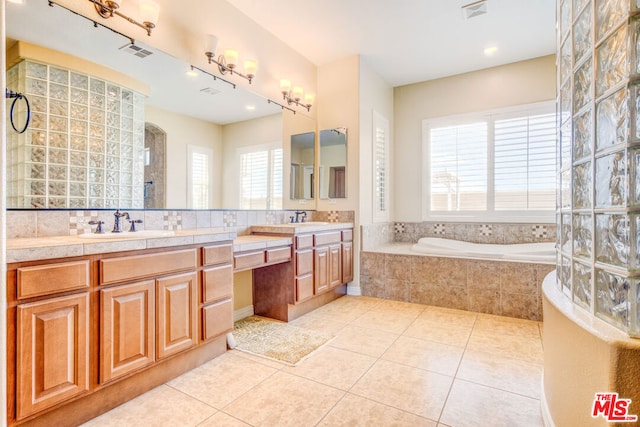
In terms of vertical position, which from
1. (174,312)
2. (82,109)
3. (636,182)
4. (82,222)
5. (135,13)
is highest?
(135,13)

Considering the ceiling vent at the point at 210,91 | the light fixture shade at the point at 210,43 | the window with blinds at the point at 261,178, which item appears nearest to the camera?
the light fixture shade at the point at 210,43

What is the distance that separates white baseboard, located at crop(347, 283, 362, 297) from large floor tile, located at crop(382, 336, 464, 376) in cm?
136

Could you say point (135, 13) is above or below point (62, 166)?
above

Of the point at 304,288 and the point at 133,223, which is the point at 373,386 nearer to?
the point at 304,288

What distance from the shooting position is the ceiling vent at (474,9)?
2928 millimetres

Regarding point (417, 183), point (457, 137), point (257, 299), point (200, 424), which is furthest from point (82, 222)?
point (457, 137)

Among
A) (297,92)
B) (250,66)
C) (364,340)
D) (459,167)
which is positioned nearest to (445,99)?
(459,167)

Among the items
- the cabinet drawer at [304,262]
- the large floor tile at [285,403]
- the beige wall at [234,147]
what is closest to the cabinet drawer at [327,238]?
the cabinet drawer at [304,262]

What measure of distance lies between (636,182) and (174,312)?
219cm

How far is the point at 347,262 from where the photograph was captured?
152 inches

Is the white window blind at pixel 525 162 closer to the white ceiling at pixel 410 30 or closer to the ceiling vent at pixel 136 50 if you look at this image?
the white ceiling at pixel 410 30

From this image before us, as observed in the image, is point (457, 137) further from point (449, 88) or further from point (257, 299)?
point (257, 299)

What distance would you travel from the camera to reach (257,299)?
324 cm

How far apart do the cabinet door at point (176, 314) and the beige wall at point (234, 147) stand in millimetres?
1109
